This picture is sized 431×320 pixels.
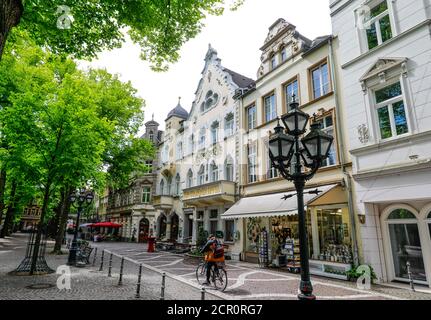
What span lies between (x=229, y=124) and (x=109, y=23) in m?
14.8

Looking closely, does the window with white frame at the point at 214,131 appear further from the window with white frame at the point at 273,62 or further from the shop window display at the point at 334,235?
the shop window display at the point at 334,235

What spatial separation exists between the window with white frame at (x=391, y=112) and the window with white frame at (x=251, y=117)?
884cm

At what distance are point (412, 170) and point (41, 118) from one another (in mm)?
14468

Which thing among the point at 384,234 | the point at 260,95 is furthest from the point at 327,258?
the point at 260,95

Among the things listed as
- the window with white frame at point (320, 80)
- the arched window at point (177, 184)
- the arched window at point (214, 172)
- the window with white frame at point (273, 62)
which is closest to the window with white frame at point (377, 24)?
the window with white frame at point (320, 80)

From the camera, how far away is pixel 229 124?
2203 cm

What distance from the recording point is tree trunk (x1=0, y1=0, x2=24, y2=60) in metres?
4.47

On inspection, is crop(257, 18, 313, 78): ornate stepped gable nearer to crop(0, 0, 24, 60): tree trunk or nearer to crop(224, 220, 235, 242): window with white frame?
crop(224, 220, 235, 242): window with white frame

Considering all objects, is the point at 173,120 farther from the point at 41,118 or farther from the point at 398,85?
the point at 398,85

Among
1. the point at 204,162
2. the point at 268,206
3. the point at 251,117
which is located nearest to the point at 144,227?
the point at 204,162

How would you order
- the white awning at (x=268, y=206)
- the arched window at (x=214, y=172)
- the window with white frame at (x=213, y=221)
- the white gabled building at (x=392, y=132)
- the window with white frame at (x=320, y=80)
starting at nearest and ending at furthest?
the white gabled building at (x=392, y=132)
the white awning at (x=268, y=206)
the window with white frame at (x=320, y=80)
the window with white frame at (x=213, y=221)
the arched window at (x=214, y=172)

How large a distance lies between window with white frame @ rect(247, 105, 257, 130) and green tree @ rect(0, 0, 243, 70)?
11037mm

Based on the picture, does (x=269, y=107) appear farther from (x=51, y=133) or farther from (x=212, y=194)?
(x=51, y=133)

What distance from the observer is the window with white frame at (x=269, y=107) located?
17.8 metres
